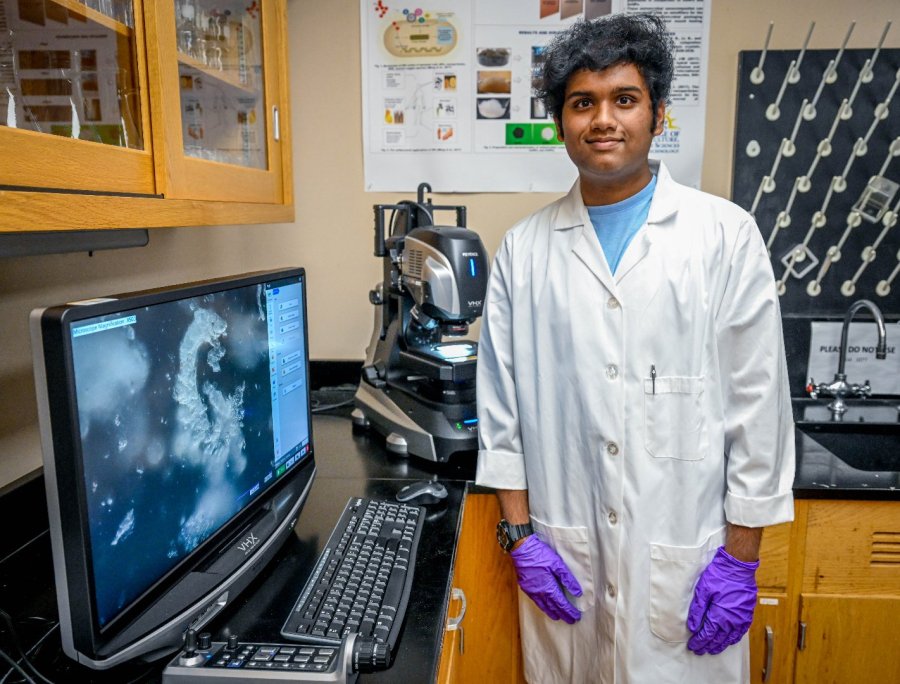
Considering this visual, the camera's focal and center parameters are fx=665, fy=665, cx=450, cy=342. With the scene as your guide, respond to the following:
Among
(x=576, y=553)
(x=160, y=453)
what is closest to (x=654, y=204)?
(x=576, y=553)

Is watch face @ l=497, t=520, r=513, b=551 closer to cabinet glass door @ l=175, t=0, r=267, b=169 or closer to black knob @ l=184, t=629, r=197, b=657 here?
black knob @ l=184, t=629, r=197, b=657

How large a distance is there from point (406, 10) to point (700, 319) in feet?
4.27

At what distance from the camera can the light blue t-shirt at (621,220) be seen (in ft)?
4.12

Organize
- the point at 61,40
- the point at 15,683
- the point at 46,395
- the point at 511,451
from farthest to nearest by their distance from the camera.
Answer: the point at 511,451 < the point at 61,40 < the point at 15,683 < the point at 46,395

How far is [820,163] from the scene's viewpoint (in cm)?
186

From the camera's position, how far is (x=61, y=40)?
88 cm

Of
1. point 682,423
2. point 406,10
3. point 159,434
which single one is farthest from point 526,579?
point 406,10

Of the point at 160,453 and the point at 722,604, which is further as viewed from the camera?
the point at 722,604

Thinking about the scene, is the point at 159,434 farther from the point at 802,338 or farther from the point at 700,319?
the point at 802,338

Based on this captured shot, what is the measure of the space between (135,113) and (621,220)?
0.85m

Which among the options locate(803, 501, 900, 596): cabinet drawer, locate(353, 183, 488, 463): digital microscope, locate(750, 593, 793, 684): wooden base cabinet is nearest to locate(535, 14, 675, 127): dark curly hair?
locate(353, 183, 488, 463): digital microscope

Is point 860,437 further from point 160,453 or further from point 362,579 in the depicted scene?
point 160,453

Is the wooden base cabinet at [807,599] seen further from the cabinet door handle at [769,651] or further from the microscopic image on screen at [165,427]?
the microscopic image on screen at [165,427]

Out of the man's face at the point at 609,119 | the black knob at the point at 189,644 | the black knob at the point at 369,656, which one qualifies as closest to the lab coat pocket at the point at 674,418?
the man's face at the point at 609,119
